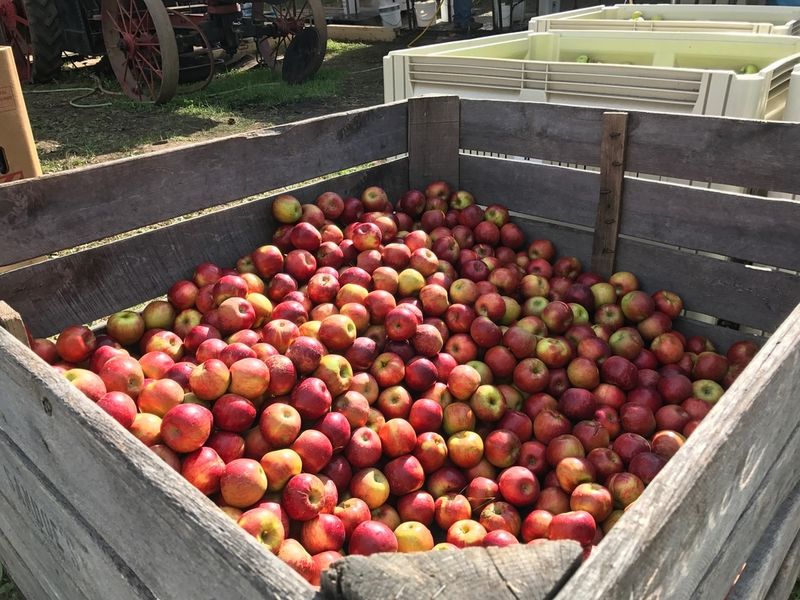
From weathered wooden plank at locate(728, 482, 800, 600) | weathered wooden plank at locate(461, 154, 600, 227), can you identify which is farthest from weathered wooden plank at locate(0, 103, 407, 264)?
weathered wooden plank at locate(728, 482, 800, 600)

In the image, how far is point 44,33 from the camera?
10086 millimetres

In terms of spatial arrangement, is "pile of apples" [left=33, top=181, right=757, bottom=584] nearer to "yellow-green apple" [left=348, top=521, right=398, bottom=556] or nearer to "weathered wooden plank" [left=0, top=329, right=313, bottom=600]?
"yellow-green apple" [left=348, top=521, right=398, bottom=556]

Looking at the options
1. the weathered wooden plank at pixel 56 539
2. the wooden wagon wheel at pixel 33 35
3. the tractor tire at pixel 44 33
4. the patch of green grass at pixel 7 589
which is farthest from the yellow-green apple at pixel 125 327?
the tractor tire at pixel 44 33

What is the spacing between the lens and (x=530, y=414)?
8.47 feet

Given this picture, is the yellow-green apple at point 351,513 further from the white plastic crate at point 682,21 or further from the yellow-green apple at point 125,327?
the white plastic crate at point 682,21

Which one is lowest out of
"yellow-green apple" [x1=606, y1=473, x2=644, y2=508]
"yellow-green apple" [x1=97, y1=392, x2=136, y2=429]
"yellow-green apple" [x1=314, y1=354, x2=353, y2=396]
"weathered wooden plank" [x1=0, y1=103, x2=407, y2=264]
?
"yellow-green apple" [x1=606, y1=473, x2=644, y2=508]

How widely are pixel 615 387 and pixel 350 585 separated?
6.49 ft

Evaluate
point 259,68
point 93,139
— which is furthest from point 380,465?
point 259,68

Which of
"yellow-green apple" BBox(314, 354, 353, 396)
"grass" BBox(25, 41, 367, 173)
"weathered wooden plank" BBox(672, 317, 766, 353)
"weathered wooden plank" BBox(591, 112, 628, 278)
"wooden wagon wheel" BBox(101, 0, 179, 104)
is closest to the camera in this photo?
"yellow-green apple" BBox(314, 354, 353, 396)

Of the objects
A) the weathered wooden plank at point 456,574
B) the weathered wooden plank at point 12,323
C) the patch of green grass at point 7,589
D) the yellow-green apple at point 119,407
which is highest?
the weathered wooden plank at point 456,574

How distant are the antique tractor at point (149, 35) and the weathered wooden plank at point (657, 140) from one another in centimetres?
657

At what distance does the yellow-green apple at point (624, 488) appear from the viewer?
2.10 meters

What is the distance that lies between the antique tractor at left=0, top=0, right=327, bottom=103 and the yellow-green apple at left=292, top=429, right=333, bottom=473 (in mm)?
7804

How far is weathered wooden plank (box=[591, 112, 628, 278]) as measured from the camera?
296cm
